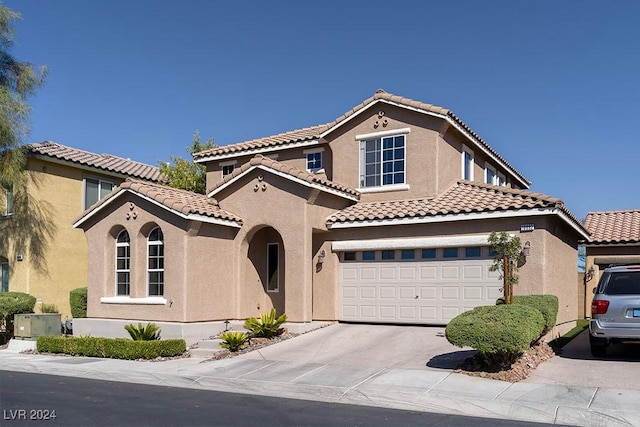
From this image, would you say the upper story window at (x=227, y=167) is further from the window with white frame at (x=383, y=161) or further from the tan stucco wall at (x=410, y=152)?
the window with white frame at (x=383, y=161)

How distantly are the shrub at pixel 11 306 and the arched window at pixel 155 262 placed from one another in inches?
208

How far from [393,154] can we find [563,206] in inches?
229

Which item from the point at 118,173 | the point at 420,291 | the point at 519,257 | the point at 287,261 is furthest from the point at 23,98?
the point at 519,257

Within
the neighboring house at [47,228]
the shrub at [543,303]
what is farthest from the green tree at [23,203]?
the shrub at [543,303]

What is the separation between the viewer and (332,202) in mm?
19656

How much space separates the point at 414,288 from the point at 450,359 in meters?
4.21

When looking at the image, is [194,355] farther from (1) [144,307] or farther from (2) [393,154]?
(2) [393,154]

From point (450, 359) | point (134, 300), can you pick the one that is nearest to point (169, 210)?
point (134, 300)

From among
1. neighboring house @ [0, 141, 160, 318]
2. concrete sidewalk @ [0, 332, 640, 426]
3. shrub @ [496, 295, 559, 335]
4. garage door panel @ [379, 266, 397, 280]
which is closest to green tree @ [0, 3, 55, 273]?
neighboring house @ [0, 141, 160, 318]

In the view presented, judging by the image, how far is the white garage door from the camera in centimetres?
1694

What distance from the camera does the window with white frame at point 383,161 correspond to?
20234 mm

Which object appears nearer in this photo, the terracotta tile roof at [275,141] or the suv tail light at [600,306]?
the suv tail light at [600,306]

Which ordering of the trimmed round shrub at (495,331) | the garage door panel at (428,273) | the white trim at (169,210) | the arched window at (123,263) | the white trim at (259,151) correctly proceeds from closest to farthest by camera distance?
the trimmed round shrub at (495,331) → the garage door panel at (428,273) → the white trim at (169,210) → the arched window at (123,263) → the white trim at (259,151)

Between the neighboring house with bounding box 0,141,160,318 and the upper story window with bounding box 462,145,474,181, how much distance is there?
46.1ft
